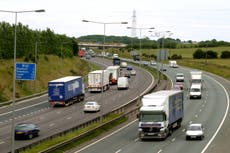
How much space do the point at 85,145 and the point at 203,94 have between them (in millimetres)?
55125

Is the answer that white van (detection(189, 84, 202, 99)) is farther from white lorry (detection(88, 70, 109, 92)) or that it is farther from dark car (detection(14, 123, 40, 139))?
dark car (detection(14, 123, 40, 139))

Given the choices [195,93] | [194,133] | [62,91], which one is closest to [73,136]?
[194,133]

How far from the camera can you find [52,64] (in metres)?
132

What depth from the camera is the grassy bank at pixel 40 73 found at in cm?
9675

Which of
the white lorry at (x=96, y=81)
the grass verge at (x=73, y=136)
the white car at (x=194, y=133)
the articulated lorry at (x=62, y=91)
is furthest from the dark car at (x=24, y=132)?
the white lorry at (x=96, y=81)

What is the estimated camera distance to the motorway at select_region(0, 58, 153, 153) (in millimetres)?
57500

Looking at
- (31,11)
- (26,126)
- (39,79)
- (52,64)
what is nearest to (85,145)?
(26,126)

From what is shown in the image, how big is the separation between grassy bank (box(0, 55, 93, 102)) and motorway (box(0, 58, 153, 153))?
495 centimetres

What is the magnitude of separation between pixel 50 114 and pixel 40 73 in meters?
43.3

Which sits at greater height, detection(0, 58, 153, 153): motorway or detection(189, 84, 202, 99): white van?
detection(189, 84, 202, 99): white van

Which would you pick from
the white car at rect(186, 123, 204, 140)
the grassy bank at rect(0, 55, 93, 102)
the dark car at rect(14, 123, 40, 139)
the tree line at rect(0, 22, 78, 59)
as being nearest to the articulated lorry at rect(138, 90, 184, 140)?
the white car at rect(186, 123, 204, 140)

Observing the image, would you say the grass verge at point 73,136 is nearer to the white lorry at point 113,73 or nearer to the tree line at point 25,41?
the tree line at point 25,41

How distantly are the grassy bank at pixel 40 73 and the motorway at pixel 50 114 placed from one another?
4946 mm

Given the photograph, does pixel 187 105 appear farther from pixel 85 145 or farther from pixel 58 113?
pixel 85 145
